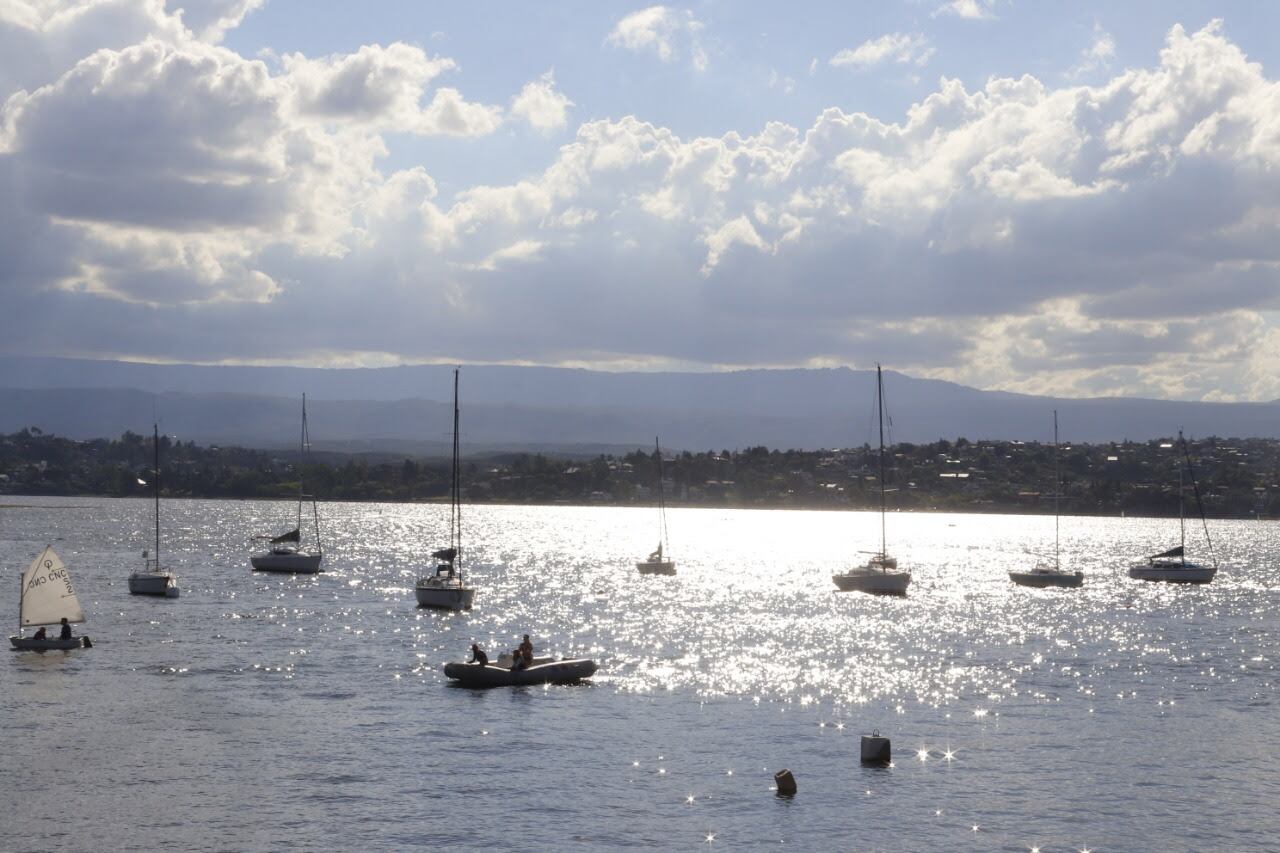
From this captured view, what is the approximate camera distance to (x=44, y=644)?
8431 centimetres

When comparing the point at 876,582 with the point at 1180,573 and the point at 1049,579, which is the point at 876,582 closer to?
the point at 1049,579

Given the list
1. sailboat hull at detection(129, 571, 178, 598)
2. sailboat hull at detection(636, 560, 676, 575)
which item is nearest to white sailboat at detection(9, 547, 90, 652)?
sailboat hull at detection(129, 571, 178, 598)

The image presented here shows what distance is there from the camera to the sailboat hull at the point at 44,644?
83375mm

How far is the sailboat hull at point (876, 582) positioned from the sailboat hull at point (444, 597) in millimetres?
39322

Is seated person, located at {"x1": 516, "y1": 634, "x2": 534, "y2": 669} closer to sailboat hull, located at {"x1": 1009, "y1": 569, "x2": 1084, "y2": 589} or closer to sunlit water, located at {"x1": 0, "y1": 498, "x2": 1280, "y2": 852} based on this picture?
sunlit water, located at {"x1": 0, "y1": 498, "x2": 1280, "y2": 852}

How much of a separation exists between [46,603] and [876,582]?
260 ft

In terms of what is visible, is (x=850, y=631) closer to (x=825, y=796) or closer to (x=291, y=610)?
(x=291, y=610)

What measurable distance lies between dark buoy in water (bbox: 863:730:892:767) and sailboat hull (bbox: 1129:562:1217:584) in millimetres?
116558

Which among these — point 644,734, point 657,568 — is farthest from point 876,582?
point 644,734

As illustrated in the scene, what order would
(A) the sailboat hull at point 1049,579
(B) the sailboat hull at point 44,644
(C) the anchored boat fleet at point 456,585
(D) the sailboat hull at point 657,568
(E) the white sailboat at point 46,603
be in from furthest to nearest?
(D) the sailboat hull at point 657,568 < (A) the sailboat hull at point 1049,579 < (E) the white sailboat at point 46,603 < (B) the sailboat hull at point 44,644 < (C) the anchored boat fleet at point 456,585

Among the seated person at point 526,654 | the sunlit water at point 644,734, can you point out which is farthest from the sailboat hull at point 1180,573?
the seated person at point 526,654

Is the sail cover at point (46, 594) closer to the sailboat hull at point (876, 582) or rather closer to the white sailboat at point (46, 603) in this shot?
the white sailboat at point (46, 603)

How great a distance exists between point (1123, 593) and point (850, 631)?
58555mm

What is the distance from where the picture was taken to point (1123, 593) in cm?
15400
